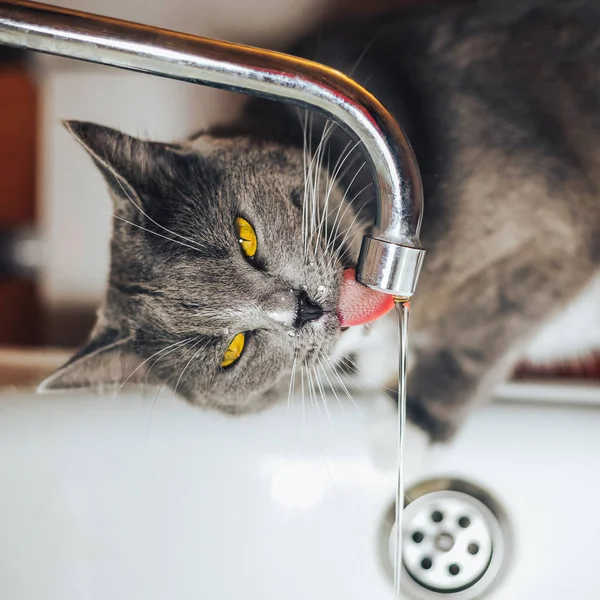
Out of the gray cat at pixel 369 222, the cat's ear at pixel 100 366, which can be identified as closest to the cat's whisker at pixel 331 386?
the gray cat at pixel 369 222

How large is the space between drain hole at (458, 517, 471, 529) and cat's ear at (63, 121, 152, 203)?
0.60 m

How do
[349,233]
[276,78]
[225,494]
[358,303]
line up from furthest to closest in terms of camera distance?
[225,494] → [349,233] → [358,303] → [276,78]

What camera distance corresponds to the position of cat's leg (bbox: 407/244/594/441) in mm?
764

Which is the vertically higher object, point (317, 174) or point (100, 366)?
point (317, 174)

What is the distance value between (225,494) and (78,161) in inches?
20.0

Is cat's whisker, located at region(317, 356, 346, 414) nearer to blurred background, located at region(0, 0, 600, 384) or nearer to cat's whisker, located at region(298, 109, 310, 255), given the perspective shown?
cat's whisker, located at region(298, 109, 310, 255)

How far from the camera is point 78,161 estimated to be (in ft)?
2.60

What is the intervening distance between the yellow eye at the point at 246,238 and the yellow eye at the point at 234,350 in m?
0.10

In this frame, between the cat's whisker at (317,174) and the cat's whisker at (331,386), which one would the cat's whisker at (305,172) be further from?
the cat's whisker at (331,386)

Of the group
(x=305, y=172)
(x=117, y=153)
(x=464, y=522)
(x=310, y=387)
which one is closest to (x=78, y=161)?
(x=117, y=153)

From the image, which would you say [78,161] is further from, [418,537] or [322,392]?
[418,537]

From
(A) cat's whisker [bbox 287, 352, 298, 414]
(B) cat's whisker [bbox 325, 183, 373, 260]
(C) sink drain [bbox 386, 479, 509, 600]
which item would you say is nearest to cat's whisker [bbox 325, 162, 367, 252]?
(B) cat's whisker [bbox 325, 183, 373, 260]

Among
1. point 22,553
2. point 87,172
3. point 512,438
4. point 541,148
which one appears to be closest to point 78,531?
point 22,553

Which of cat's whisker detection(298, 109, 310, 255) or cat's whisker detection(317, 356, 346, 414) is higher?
cat's whisker detection(298, 109, 310, 255)
